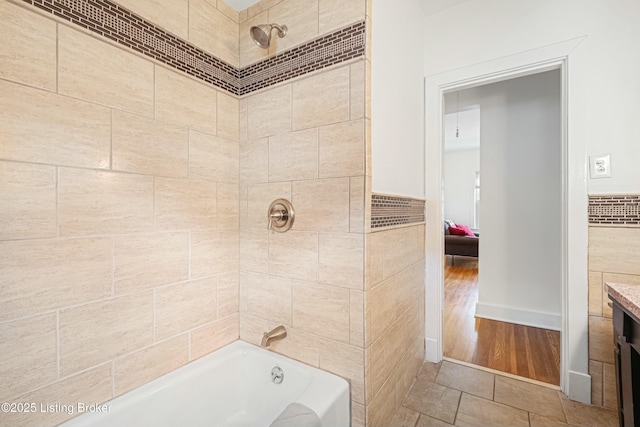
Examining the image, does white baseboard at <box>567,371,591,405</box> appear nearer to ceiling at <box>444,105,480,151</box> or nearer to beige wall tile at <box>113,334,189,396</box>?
beige wall tile at <box>113,334,189,396</box>

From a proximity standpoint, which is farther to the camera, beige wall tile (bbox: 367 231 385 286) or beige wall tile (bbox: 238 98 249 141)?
beige wall tile (bbox: 238 98 249 141)

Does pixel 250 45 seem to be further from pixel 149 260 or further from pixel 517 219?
pixel 517 219

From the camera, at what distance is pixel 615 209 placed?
1.61 meters

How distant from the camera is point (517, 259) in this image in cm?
290

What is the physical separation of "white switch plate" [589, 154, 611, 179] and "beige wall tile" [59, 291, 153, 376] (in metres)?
2.41

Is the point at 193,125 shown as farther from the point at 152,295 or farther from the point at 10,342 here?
the point at 10,342

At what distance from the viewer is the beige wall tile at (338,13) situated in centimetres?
131

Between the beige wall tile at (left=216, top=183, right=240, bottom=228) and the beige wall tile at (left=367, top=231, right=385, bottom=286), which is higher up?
the beige wall tile at (left=216, top=183, right=240, bottom=228)

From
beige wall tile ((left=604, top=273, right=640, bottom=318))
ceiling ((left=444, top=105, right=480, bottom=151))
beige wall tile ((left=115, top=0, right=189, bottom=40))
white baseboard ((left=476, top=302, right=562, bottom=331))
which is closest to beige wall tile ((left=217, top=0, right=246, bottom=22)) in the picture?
beige wall tile ((left=115, top=0, right=189, bottom=40))

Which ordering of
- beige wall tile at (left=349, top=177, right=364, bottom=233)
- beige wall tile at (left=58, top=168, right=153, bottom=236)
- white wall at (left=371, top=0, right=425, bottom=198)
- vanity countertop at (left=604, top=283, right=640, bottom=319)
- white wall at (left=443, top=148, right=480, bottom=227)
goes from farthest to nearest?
white wall at (left=443, top=148, right=480, bottom=227) → white wall at (left=371, top=0, right=425, bottom=198) → beige wall tile at (left=349, top=177, right=364, bottom=233) → beige wall tile at (left=58, top=168, right=153, bottom=236) → vanity countertop at (left=604, top=283, right=640, bottom=319)

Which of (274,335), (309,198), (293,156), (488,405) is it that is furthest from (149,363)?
(488,405)

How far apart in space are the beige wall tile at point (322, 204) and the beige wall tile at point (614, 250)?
4.87 feet

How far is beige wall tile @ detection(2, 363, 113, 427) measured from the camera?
3.18ft

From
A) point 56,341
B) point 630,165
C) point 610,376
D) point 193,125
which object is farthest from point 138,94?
point 610,376
